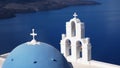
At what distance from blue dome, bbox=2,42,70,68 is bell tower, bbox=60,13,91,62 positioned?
3589mm

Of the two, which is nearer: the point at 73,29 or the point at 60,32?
the point at 73,29

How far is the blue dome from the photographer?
12656 millimetres

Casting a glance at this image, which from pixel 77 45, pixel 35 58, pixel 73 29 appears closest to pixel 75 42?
pixel 77 45

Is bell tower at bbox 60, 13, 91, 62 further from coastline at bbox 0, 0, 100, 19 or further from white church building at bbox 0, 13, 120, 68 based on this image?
coastline at bbox 0, 0, 100, 19

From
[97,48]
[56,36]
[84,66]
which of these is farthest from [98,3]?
[84,66]

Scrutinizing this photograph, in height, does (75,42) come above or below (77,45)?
above

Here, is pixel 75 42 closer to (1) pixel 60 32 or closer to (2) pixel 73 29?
(2) pixel 73 29

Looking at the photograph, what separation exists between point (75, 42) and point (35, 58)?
4436 mm

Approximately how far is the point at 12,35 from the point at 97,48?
14.7 m

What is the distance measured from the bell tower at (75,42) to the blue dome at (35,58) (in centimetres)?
359

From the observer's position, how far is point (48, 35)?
45906 mm

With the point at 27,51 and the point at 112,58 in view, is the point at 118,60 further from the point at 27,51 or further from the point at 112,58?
the point at 27,51

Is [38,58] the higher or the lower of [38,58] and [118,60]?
the higher

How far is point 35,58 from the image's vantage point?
12.7 metres
